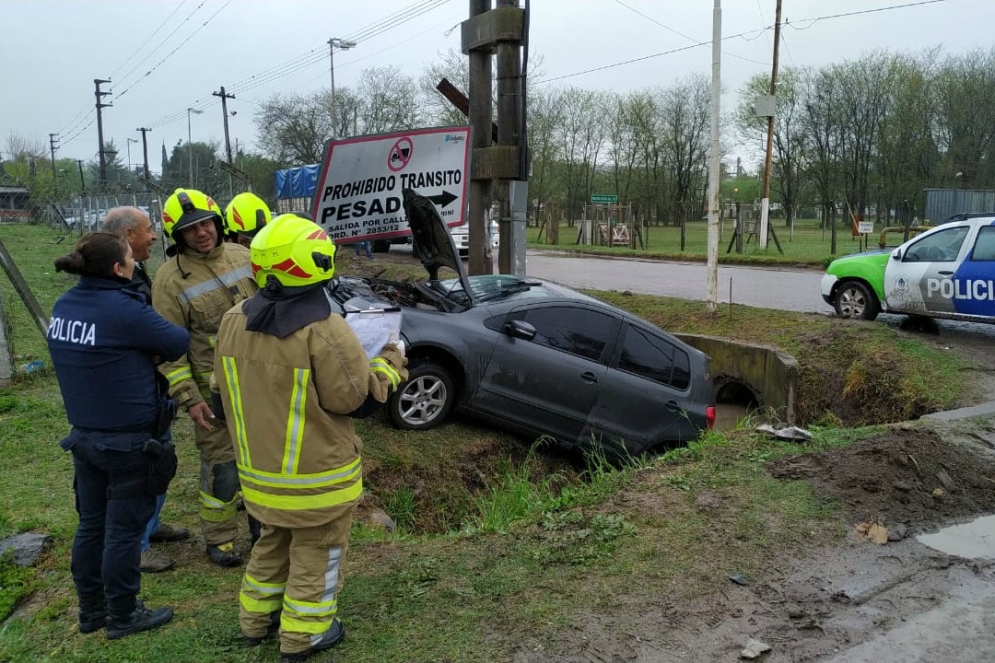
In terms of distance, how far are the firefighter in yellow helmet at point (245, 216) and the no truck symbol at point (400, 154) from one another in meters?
1.48

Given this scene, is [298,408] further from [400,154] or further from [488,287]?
[488,287]

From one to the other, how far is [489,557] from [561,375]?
254 cm

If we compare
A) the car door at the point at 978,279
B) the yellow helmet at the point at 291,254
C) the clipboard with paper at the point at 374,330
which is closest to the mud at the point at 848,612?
the clipboard with paper at the point at 374,330

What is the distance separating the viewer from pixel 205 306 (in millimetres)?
3795

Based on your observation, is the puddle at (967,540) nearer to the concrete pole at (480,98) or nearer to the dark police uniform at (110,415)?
the dark police uniform at (110,415)

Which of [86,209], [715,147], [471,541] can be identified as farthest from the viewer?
[86,209]

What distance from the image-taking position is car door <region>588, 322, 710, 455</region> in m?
6.18

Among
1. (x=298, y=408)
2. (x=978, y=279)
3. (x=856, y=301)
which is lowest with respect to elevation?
(x=856, y=301)

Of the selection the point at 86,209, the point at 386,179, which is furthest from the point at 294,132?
the point at 386,179

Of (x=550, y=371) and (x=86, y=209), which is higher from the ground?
(x=86, y=209)

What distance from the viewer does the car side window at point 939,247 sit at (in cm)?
957

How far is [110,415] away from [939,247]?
33.4 feet

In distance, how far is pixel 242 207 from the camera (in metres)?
4.58

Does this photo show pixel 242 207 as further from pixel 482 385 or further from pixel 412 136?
pixel 482 385
